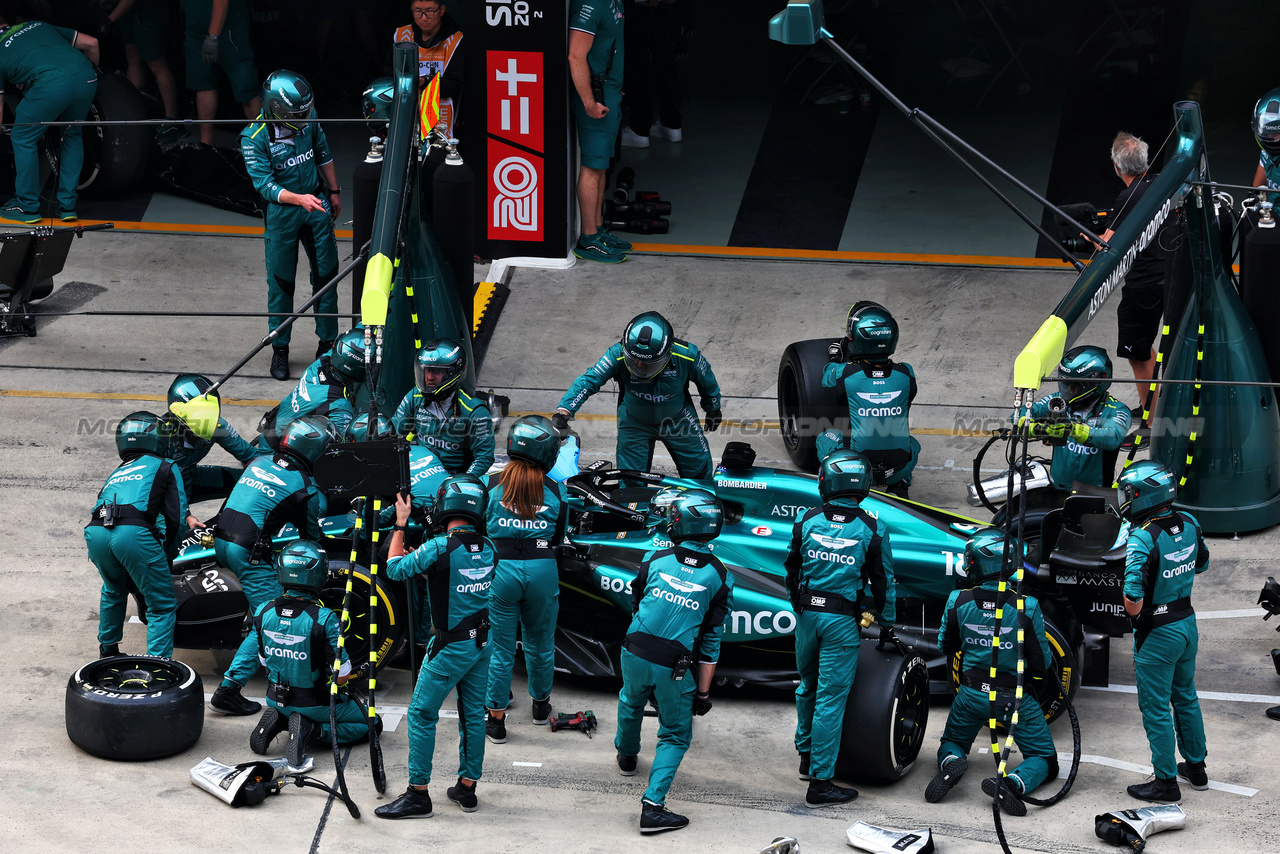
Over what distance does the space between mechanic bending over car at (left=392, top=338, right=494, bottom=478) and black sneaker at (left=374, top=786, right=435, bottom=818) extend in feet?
8.16

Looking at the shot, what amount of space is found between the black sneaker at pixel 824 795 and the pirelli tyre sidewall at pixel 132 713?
3.22 meters

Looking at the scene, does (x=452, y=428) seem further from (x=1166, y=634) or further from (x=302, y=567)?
(x=1166, y=634)

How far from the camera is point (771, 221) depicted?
16.0 metres

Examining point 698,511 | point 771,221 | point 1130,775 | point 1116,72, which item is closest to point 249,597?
point 698,511

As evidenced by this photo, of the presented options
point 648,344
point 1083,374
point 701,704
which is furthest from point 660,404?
point 701,704

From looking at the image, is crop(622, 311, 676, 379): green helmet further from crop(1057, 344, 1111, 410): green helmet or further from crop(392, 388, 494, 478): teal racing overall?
crop(1057, 344, 1111, 410): green helmet

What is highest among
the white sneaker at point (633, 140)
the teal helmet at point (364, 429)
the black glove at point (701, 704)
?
the white sneaker at point (633, 140)

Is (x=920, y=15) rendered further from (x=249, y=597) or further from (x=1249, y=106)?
(x=249, y=597)

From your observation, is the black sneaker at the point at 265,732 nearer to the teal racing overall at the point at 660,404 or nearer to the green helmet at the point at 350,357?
the green helmet at the point at 350,357

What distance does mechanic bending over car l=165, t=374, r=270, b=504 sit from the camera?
9.45 meters

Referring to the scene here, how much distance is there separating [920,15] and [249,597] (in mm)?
14391

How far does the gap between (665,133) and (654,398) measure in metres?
7.59

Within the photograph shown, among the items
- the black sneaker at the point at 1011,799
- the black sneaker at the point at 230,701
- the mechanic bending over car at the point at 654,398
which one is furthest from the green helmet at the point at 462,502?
the black sneaker at the point at 1011,799

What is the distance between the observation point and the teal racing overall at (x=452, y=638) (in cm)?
777
